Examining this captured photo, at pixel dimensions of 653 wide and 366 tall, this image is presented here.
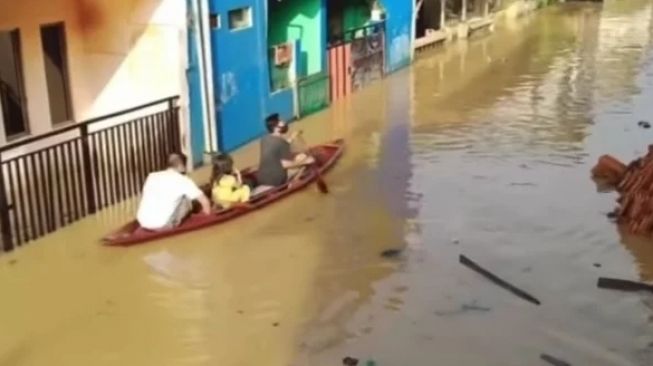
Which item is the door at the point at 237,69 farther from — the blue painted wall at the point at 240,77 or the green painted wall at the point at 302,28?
the green painted wall at the point at 302,28

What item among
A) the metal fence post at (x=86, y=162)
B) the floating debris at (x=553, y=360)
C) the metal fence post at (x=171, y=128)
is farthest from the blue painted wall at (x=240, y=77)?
the floating debris at (x=553, y=360)

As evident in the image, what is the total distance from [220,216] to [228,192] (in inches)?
15.9

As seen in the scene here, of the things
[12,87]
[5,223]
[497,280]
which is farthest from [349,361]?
[12,87]

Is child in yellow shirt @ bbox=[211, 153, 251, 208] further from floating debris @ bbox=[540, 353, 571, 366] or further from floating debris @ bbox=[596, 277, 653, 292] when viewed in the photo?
floating debris @ bbox=[540, 353, 571, 366]

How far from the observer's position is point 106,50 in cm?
1477

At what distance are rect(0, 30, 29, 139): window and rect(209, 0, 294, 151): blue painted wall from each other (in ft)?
9.55

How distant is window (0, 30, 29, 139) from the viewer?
1359cm

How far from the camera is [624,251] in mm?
10734

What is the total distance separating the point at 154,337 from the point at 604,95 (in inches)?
530

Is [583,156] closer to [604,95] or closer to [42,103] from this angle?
[604,95]

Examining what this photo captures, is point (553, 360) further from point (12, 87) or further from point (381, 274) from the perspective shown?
point (12, 87)

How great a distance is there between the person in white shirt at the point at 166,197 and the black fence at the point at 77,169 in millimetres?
1080

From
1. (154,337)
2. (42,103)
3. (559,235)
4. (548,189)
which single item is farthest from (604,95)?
(154,337)

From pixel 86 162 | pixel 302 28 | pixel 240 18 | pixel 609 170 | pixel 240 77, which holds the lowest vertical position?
pixel 609 170
